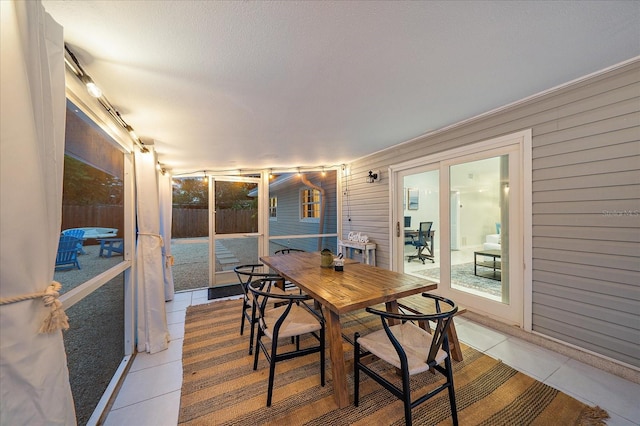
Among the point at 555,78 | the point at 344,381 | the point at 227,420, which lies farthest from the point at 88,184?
the point at 555,78

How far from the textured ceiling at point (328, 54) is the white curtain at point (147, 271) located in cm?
59

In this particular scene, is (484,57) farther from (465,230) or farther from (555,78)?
(465,230)

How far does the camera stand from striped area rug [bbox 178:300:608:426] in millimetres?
1604

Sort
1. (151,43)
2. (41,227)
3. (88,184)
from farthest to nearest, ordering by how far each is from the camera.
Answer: (88,184) → (151,43) → (41,227)

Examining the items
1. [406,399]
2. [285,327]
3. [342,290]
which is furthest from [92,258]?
[406,399]

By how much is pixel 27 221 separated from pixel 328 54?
169cm

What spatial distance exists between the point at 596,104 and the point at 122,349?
4809 millimetres

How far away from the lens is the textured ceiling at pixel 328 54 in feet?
4.18

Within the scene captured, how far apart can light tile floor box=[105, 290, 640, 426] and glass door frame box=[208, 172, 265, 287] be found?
2.02 meters

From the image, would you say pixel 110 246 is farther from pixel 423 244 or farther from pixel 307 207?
pixel 423 244

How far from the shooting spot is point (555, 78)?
2.05m

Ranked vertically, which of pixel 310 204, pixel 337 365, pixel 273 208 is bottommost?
pixel 337 365

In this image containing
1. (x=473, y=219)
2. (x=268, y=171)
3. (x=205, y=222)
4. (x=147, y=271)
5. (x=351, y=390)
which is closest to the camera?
(x=351, y=390)

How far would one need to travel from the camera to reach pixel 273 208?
5070 mm
